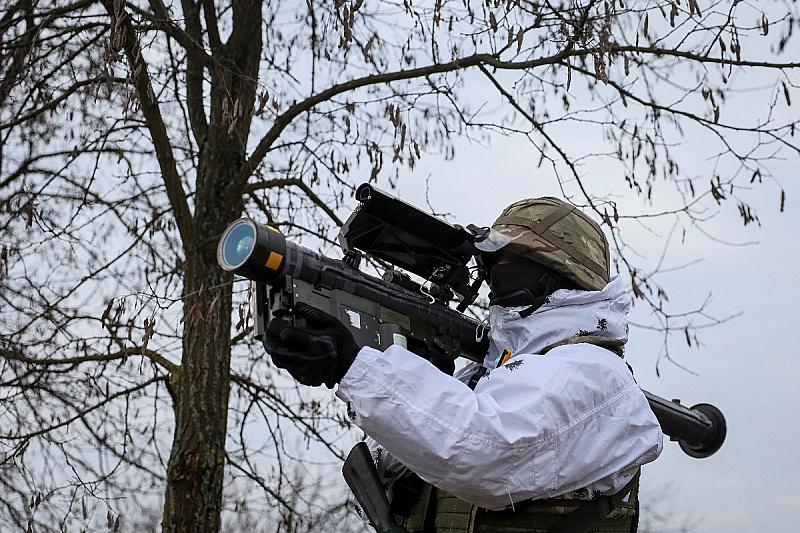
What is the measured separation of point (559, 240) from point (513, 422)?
771mm

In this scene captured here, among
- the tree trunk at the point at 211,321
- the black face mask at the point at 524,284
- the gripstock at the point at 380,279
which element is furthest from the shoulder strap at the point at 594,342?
the tree trunk at the point at 211,321

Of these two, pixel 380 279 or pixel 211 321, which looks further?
pixel 211 321

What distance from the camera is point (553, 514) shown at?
8.01 ft

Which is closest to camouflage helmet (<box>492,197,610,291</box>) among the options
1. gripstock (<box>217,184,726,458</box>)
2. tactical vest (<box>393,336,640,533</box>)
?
gripstock (<box>217,184,726,458</box>)

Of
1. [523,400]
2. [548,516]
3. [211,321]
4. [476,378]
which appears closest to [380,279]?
[476,378]

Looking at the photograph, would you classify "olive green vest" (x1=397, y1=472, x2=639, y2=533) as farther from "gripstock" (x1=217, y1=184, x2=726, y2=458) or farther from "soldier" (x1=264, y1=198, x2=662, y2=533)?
"gripstock" (x1=217, y1=184, x2=726, y2=458)

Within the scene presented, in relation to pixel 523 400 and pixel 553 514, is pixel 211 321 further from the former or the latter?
pixel 523 400

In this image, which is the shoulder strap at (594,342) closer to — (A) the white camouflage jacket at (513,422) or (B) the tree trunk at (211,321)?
(A) the white camouflage jacket at (513,422)

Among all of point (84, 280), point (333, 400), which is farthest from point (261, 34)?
point (333, 400)

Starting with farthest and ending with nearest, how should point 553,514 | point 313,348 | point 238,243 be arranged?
1. point 553,514
2. point 238,243
3. point 313,348

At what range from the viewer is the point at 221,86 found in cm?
566

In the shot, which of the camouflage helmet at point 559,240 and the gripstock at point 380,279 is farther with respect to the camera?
the camouflage helmet at point 559,240

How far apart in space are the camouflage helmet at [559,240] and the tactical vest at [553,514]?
0.80ft

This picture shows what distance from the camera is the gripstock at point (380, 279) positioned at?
2295 mm
